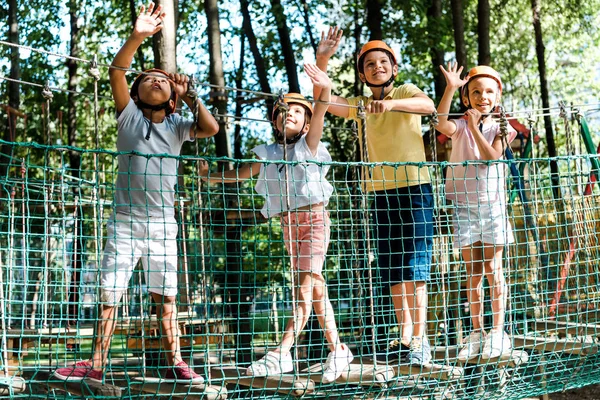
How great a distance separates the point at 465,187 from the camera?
3.78m

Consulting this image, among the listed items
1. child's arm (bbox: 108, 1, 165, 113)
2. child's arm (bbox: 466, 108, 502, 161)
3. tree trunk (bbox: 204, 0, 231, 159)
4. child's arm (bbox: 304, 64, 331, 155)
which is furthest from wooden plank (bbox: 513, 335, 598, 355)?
tree trunk (bbox: 204, 0, 231, 159)

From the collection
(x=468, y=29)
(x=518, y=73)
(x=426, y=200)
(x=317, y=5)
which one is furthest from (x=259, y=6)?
(x=426, y=200)

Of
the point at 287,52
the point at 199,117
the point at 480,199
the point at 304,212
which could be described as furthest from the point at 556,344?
the point at 287,52

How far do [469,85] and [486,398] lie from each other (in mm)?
1677

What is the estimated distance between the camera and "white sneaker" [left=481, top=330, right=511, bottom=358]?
367 cm

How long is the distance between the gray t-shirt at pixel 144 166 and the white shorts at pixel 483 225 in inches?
57.5

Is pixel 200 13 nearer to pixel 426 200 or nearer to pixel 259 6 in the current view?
pixel 259 6

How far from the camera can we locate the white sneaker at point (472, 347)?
369 cm

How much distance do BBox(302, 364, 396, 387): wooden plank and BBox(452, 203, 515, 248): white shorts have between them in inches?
34.0

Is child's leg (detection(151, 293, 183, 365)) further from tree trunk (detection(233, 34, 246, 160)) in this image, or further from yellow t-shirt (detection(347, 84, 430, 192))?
tree trunk (detection(233, 34, 246, 160))

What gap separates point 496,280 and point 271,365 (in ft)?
4.25

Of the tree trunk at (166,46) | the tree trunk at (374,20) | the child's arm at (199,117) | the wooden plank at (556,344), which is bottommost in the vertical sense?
the wooden plank at (556,344)

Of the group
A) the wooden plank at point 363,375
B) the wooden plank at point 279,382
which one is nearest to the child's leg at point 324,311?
the wooden plank at point 363,375

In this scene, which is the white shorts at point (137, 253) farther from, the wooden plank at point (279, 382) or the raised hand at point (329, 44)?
the raised hand at point (329, 44)
